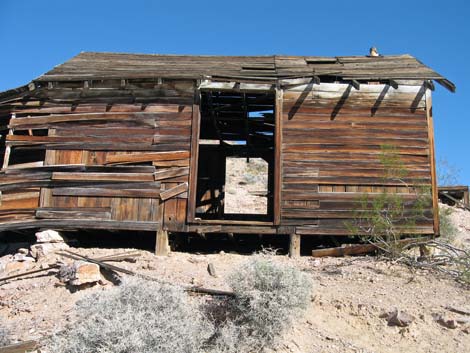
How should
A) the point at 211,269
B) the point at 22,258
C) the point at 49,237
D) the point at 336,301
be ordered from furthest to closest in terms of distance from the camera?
the point at 49,237 → the point at 22,258 → the point at 211,269 → the point at 336,301

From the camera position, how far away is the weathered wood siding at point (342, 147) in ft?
33.6

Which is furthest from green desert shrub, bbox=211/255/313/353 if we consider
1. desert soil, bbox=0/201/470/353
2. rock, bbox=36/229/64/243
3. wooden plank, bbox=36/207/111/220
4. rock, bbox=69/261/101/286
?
rock, bbox=36/229/64/243

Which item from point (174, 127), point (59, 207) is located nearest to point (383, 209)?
point (174, 127)

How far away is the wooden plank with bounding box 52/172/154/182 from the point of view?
10.4m

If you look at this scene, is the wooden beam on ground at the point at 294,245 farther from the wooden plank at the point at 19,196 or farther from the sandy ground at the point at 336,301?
the wooden plank at the point at 19,196

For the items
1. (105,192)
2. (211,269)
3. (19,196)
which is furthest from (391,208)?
(19,196)

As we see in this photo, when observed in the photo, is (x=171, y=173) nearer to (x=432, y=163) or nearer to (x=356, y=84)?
(x=356, y=84)

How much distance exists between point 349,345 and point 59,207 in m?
6.96

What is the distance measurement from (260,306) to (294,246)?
3.89m

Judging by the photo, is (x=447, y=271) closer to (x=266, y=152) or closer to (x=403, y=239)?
(x=403, y=239)

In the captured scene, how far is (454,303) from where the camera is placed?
7.54m

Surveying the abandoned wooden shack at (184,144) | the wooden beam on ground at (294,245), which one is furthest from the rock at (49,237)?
the wooden beam on ground at (294,245)

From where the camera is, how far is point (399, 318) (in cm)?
680

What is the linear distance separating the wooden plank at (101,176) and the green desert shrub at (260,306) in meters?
4.24
